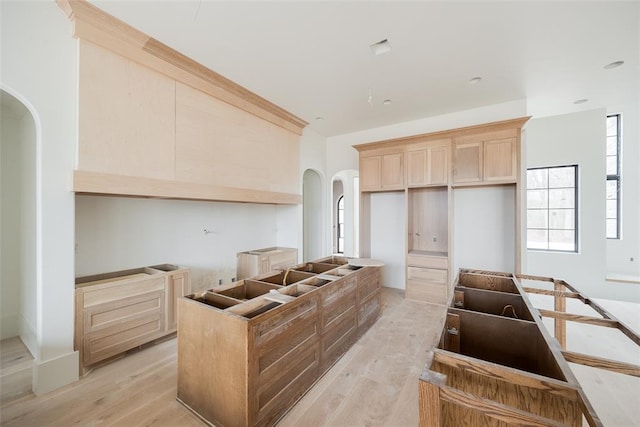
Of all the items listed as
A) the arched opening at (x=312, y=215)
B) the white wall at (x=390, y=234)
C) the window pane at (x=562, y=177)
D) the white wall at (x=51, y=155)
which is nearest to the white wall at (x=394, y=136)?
the white wall at (x=390, y=234)

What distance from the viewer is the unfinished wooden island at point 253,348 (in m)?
1.54

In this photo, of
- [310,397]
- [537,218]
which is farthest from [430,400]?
[537,218]

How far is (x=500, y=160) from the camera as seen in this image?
3574mm

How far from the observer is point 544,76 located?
10.2ft

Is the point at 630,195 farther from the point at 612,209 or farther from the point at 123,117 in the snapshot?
the point at 123,117

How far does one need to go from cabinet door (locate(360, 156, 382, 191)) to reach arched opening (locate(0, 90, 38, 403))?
4.15 meters

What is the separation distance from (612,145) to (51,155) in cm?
805

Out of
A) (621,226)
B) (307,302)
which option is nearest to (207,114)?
(307,302)

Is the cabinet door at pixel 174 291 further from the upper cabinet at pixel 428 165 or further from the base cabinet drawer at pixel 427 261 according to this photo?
the upper cabinet at pixel 428 165

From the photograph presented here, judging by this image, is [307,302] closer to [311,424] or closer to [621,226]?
[311,424]

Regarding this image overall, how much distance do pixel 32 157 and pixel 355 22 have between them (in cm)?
313

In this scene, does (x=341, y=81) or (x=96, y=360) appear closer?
(x=96, y=360)

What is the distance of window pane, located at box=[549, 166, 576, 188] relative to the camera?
4.60 m

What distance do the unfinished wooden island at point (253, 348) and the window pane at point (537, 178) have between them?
16.3ft
